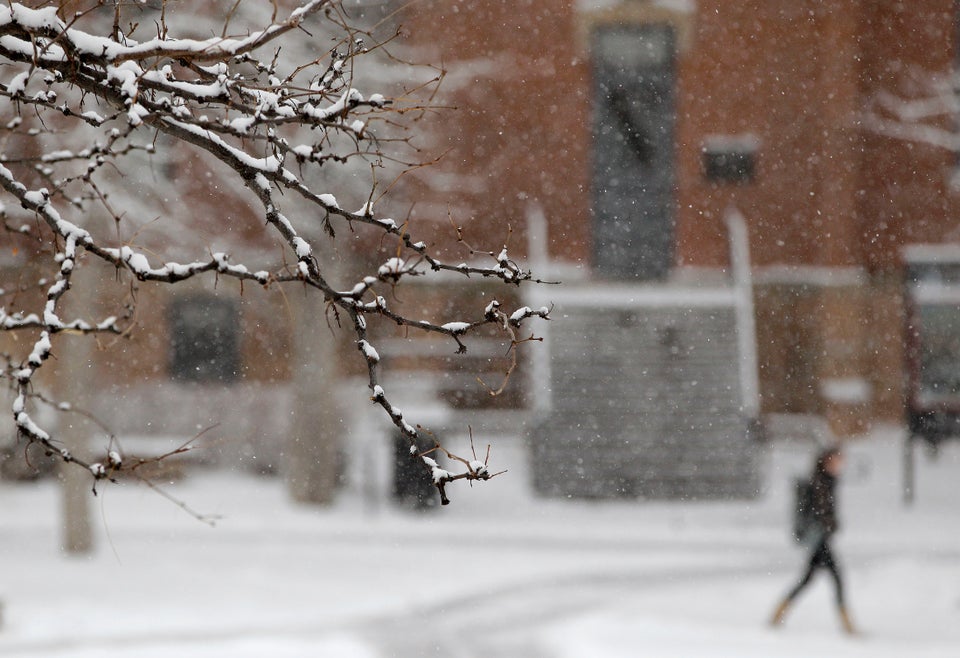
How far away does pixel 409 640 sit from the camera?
9648mm

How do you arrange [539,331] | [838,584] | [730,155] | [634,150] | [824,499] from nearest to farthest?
[838,584] < [824,499] < [539,331] < [634,150] < [730,155]

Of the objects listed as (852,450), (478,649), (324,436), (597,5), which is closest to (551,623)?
(478,649)

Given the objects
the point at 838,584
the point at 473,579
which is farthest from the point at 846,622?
the point at 473,579

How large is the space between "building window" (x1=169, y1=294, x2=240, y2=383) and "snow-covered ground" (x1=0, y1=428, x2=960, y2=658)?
469 cm

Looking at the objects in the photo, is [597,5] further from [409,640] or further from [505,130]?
[409,640]

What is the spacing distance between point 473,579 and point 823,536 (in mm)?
3586

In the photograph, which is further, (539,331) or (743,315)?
(539,331)

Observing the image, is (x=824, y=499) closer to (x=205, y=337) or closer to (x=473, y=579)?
(x=473, y=579)

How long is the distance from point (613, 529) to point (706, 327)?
4.66 meters

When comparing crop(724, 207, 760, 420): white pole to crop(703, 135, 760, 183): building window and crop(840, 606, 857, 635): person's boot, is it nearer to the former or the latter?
crop(703, 135, 760, 183): building window

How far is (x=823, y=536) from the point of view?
9656mm

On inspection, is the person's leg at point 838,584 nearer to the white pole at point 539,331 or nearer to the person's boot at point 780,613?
the person's boot at point 780,613

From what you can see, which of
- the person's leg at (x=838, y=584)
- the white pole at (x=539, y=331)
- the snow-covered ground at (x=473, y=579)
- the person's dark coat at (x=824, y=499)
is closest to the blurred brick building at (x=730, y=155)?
the white pole at (x=539, y=331)

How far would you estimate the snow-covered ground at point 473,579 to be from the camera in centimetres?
954
